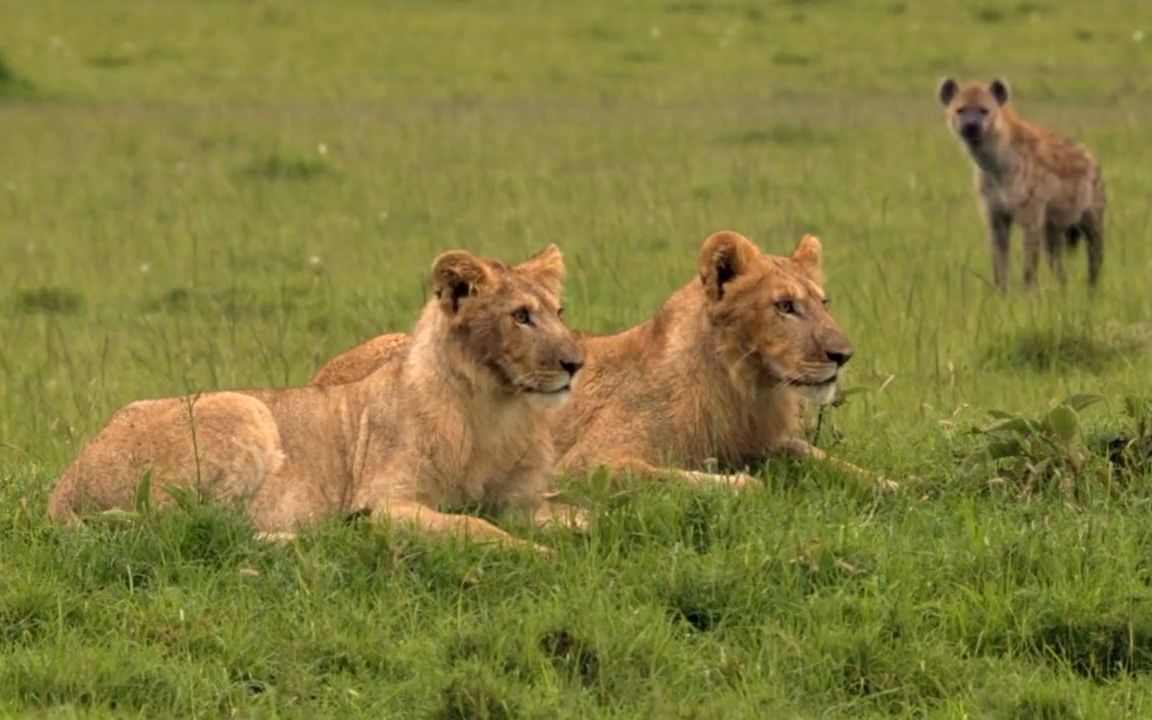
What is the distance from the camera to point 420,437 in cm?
638

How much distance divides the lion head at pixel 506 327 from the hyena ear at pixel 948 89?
26.7ft

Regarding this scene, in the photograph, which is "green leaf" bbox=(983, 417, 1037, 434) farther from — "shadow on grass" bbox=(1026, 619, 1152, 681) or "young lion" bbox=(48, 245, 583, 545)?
"young lion" bbox=(48, 245, 583, 545)

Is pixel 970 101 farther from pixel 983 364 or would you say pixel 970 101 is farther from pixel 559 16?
pixel 559 16

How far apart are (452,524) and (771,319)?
1.24 metres

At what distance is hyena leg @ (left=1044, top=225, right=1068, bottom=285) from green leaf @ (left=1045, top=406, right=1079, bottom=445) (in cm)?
619

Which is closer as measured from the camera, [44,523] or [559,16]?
[44,523]

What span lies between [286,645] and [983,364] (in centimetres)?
435

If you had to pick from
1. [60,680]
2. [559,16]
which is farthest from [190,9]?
[60,680]

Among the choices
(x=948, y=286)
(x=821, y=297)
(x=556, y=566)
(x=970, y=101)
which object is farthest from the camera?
(x=970, y=101)

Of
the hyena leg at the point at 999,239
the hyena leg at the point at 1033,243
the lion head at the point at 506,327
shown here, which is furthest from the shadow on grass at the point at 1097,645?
the hyena leg at the point at 1033,243

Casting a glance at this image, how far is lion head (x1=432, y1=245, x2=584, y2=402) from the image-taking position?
20.3 ft

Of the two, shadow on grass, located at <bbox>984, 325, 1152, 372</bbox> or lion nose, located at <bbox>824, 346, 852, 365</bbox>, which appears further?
shadow on grass, located at <bbox>984, 325, 1152, 372</bbox>

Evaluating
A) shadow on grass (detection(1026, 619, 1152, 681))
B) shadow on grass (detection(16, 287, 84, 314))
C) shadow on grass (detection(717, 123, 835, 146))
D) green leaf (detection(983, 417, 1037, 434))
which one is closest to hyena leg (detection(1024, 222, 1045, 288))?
shadow on grass (detection(717, 123, 835, 146))

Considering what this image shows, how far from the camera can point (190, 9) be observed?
26.1m
